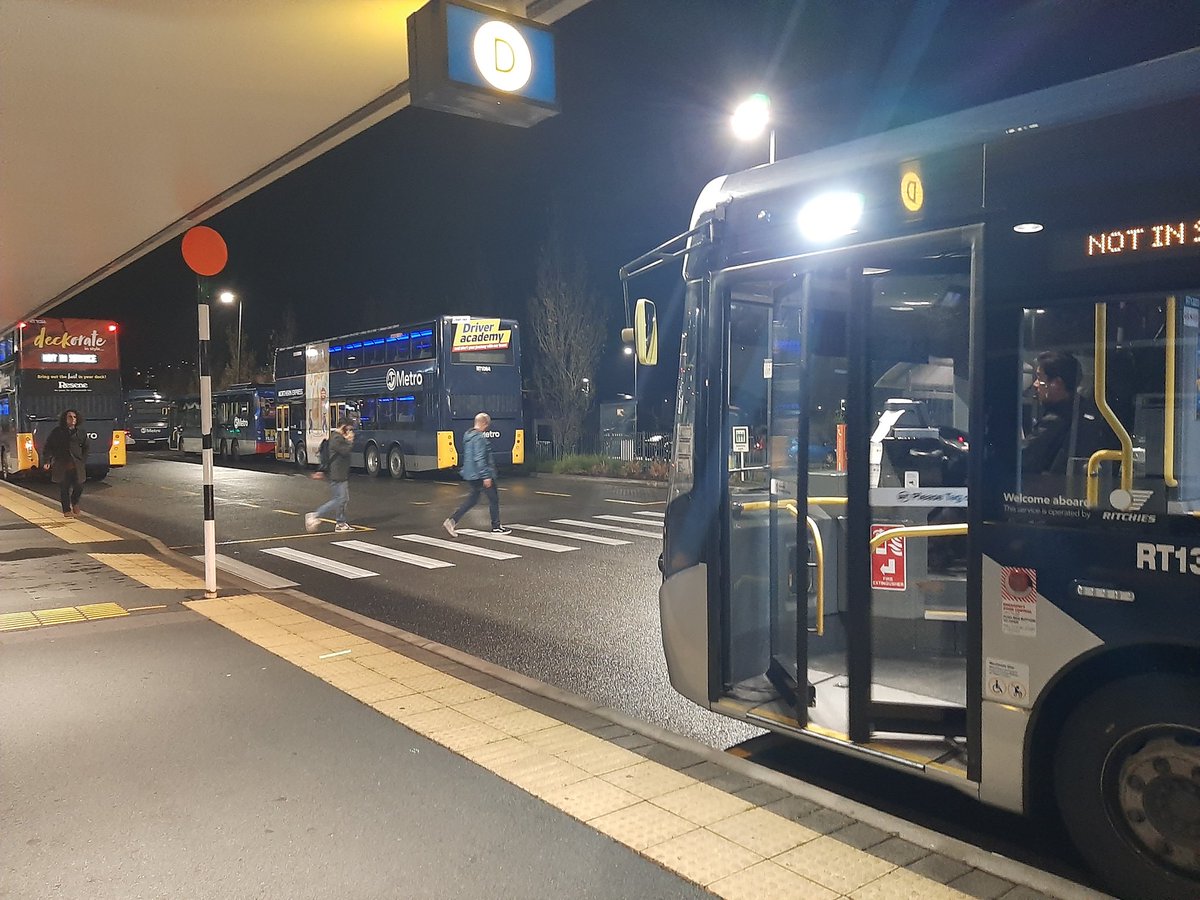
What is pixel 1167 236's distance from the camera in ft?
10.9

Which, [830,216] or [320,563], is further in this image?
[320,563]

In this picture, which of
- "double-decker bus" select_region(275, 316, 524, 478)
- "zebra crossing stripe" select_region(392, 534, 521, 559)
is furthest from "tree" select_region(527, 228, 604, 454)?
"zebra crossing stripe" select_region(392, 534, 521, 559)

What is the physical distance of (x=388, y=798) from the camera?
169 inches

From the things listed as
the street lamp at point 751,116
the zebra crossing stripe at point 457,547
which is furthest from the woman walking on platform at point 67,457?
the street lamp at point 751,116

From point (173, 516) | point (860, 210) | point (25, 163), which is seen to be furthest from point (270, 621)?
point (173, 516)

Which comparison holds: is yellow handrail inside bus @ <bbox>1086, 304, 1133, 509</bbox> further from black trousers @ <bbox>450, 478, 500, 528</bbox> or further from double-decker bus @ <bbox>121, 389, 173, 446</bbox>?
double-decker bus @ <bbox>121, 389, 173, 446</bbox>

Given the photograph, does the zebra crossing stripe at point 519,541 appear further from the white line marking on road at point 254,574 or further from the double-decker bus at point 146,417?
the double-decker bus at point 146,417

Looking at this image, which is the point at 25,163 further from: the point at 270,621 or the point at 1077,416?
the point at 1077,416

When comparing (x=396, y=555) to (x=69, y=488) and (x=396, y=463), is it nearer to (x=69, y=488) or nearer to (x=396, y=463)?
(x=69, y=488)

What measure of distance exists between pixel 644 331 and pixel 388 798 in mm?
2864

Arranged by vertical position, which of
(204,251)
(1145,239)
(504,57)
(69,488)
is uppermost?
(504,57)

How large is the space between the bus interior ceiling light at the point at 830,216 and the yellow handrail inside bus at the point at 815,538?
4.87 ft

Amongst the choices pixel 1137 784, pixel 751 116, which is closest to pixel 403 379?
pixel 751 116

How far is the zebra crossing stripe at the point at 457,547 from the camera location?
1240 centimetres
